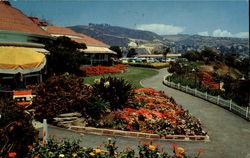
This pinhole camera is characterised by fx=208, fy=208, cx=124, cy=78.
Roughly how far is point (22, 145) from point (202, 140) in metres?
7.55

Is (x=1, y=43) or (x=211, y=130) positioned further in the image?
(x=1, y=43)

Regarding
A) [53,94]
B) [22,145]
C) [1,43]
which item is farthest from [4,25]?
[22,145]

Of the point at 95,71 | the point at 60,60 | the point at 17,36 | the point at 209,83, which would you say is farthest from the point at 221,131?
the point at 95,71

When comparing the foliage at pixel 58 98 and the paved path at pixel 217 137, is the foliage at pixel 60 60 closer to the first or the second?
the foliage at pixel 58 98

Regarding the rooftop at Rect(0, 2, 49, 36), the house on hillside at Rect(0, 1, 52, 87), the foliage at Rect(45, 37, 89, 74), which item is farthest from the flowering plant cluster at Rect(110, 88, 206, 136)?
the rooftop at Rect(0, 2, 49, 36)

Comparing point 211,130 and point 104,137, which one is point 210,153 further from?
point 104,137

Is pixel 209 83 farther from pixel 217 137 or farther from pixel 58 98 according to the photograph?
pixel 58 98

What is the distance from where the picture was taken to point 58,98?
30.3 ft

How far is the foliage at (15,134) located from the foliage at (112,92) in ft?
A: 19.0

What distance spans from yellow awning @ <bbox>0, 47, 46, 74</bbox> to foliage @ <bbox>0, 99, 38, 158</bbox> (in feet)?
17.9

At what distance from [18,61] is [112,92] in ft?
15.7

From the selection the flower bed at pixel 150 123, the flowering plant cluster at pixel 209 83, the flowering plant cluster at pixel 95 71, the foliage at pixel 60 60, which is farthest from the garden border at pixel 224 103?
the flowering plant cluster at pixel 95 71

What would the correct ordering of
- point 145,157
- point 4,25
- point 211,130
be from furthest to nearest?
point 4,25, point 211,130, point 145,157

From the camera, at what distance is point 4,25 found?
19625 millimetres
